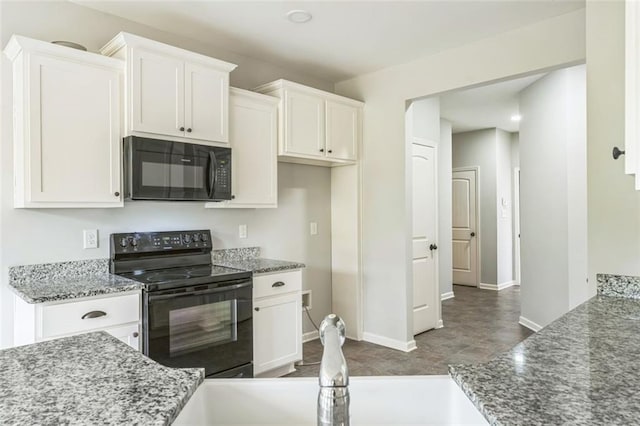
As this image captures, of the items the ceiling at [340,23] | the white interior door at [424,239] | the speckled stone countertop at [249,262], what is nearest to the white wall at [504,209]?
Answer: the white interior door at [424,239]

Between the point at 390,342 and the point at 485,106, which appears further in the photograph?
the point at 485,106

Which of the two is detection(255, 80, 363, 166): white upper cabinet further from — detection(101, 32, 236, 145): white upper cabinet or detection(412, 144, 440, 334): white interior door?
detection(412, 144, 440, 334): white interior door

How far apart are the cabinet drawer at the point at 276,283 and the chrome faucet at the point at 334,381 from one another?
2.21m

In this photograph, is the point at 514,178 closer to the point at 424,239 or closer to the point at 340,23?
the point at 424,239

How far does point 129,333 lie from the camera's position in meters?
2.28

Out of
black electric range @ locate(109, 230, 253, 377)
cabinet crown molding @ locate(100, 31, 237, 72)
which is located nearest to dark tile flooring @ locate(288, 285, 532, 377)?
black electric range @ locate(109, 230, 253, 377)

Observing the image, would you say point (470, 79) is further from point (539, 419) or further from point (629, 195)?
point (539, 419)

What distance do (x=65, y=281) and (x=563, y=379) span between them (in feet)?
8.38

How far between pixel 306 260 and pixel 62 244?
2.15 metres

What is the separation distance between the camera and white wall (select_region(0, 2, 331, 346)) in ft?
7.75

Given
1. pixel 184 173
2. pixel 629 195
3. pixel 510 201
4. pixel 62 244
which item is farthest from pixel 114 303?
pixel 510 201

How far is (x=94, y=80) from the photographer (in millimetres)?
2420

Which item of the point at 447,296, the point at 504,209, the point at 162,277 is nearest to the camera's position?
the point at 162,277

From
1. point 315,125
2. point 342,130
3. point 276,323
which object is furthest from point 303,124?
point 276,323
